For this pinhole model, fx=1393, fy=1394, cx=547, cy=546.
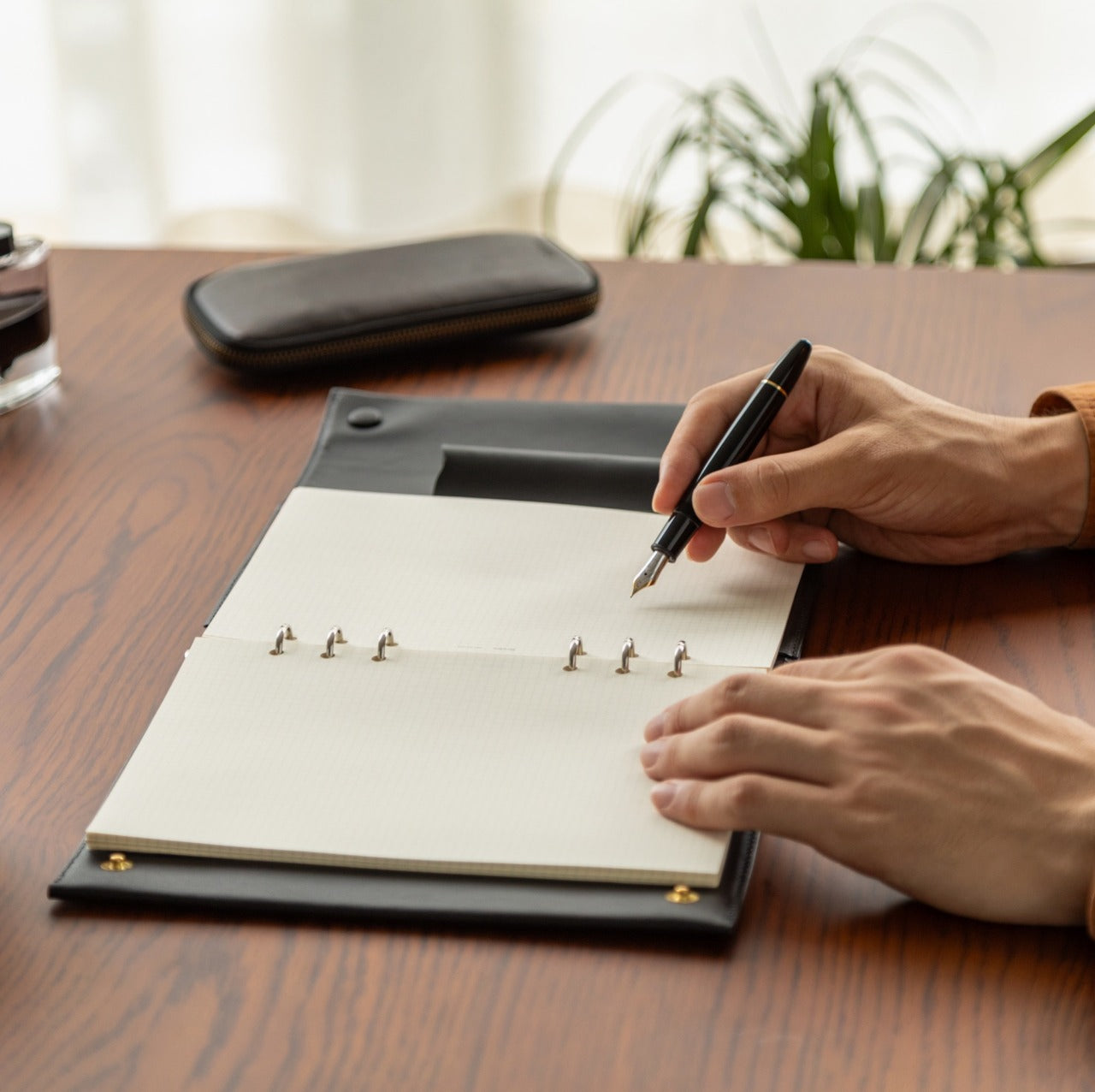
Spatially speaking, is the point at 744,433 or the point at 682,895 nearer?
the point at 682,895

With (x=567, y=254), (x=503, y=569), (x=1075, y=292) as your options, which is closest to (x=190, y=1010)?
(x=503, y=569)

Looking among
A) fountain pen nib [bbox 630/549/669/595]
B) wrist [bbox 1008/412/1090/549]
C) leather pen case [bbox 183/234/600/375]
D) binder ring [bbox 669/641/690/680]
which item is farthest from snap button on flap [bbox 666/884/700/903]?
leather pen case [bbox 183/234/600/375]

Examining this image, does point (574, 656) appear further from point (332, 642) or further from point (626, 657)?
point (332, 642)

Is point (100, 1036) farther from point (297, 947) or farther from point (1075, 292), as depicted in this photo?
point (1075, 292)

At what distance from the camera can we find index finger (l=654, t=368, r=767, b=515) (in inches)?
36.9

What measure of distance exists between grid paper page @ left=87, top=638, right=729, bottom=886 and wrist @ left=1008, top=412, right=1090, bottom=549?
298 millimetres

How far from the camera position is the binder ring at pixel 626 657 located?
79cm

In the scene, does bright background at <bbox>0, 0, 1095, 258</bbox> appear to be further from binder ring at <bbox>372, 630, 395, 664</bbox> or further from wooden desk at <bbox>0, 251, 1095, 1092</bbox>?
binder ring at <bbox>372, 630, 395, 664</bbox>

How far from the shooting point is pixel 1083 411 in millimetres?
992

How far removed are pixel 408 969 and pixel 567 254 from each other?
86 cm

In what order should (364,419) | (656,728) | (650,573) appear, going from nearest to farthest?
(656,728)
(650,573)
(364,419)

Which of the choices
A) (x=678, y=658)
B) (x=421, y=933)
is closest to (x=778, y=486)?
(x=678, y=658)

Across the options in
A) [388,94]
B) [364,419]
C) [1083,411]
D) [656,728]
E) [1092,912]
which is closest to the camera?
[1092,912]

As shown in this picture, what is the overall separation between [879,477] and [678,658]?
0.23m
